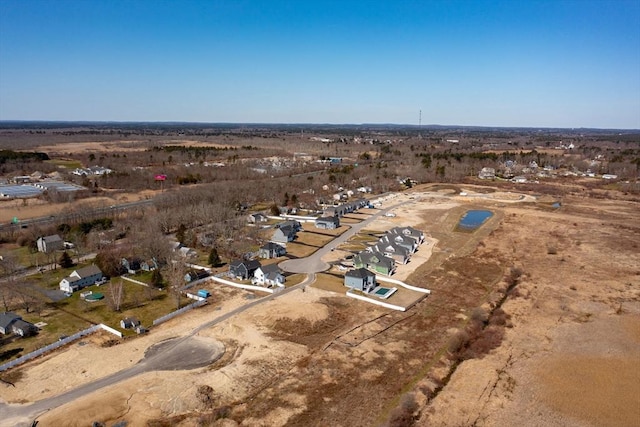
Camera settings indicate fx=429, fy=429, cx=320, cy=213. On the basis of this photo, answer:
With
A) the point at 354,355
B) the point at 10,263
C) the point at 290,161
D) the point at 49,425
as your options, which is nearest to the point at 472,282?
the point at 354,355

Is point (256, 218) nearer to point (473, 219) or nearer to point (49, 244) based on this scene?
point (49, 244)

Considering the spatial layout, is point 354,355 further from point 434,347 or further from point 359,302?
point 359,302

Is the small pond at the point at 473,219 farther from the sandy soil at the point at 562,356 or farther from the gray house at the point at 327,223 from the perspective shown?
the gray house at the point at 327,223

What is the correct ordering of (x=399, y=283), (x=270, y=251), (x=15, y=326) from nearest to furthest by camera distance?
(x=15, y=326)
(x=399, y=283)
(x=270, y=251)

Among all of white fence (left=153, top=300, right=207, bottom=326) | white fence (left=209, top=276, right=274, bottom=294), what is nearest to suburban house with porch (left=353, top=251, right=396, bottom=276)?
white fence (left=209, top=276, right=274, bottom=294)

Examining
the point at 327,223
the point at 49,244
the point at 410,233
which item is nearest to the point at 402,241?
the point at 410,233

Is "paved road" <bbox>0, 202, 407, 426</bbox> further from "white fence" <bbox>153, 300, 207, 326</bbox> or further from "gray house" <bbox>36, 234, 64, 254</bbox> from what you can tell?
"gray house" <bbox>36, 234, 64, 254</bbox>
